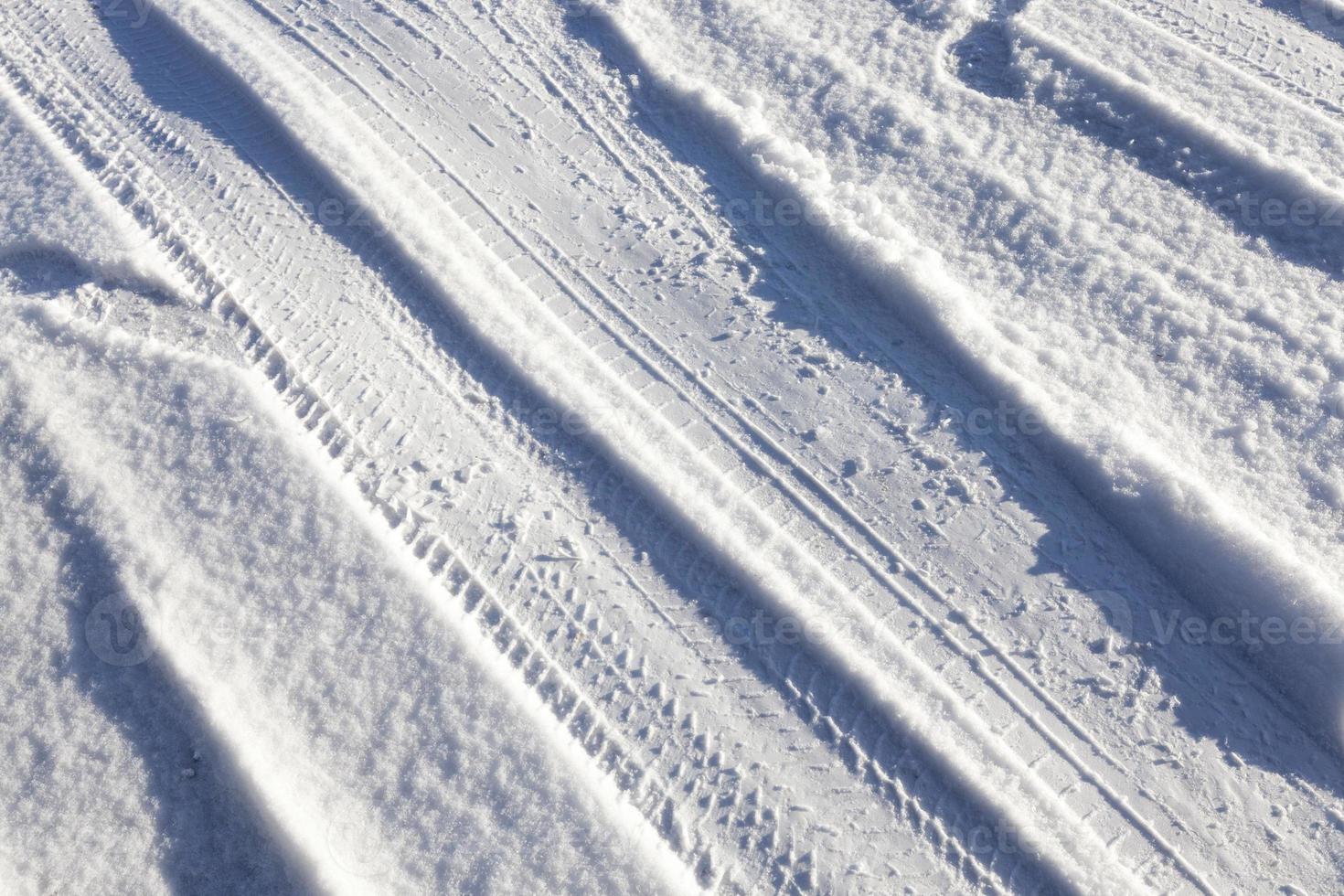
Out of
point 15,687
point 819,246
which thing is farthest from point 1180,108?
point 15,687

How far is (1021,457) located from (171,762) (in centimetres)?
353

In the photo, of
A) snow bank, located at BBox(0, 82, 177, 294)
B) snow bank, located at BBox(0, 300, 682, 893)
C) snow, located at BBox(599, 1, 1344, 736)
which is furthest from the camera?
snow bank, located at BBox(0, 82, 177, 294)

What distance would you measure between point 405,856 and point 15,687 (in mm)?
1668

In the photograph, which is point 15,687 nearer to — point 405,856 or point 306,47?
point 405,856

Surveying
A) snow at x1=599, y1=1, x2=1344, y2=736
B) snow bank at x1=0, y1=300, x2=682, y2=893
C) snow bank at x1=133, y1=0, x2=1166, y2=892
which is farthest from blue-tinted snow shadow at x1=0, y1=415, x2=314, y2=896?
snow at x1=599, y1=1, x2=1344, y2=736

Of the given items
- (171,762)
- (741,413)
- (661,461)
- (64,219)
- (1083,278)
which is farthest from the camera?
(64,219)

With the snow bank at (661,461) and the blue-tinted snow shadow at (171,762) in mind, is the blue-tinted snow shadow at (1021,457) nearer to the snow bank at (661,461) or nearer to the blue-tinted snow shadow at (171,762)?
the snow bank at (661,461)

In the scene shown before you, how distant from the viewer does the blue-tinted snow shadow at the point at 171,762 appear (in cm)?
298

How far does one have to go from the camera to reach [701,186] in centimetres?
441

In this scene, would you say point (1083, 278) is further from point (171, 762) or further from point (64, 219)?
point (64, 219)

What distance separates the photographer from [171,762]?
3.13 m

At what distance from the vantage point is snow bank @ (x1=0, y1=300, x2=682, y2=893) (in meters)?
2.97

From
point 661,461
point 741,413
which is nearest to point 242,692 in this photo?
point 661,461

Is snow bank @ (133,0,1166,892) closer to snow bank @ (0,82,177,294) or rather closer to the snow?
snow bank @ (0,82,177,294)
